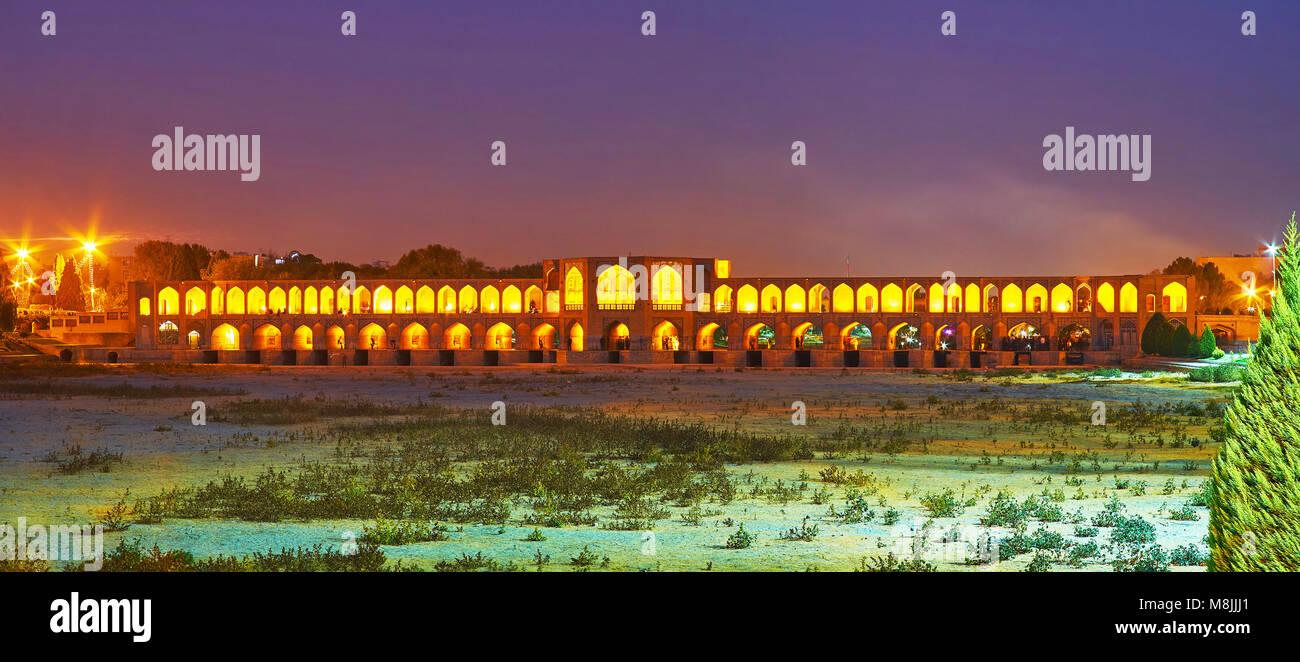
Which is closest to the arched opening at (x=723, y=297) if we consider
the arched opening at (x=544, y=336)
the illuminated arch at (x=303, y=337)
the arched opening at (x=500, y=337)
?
the arched opening at (x=544, y=336)

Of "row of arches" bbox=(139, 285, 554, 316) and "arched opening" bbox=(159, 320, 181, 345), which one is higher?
"row of arches" bbox=(139, 285, 554, 316)

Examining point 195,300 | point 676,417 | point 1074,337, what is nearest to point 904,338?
point 1074,337

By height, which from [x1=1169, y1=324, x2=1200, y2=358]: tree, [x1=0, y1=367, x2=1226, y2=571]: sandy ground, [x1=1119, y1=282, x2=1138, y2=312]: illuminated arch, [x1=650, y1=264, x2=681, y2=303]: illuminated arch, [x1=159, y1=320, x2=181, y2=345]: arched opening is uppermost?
[x1=650, y1=264, x2=681, y2=303]: illuminated arch

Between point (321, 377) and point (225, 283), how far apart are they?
27.7 metres

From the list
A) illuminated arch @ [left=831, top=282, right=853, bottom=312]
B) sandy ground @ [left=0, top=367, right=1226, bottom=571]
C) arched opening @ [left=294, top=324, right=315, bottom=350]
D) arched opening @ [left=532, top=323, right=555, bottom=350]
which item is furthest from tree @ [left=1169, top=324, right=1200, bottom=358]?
arched opening @ [left=294, top=324, right=315, bottom=350]

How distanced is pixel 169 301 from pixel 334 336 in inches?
390

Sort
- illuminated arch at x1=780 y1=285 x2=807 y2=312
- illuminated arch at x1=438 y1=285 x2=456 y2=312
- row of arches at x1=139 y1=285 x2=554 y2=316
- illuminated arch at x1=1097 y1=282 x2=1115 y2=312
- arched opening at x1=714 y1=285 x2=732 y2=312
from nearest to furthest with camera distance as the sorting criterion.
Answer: illuminated arch at x1=1097 y1=282 x2=1115 y2=312 → illuminated arch at x1=780 y1=285 x2=807 y2=312 → arched opening at x1=714 y1=285 x2=732 y2=312 → row of arches at x1=139 y1=285 x2=554 y2=316 → illuminated arch at x1=438 y1=285 x2=456 y2=312

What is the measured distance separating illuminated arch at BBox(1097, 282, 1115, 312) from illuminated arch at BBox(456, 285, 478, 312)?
30.3 metres

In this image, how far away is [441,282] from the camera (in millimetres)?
53750

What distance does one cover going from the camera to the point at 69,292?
72.8m

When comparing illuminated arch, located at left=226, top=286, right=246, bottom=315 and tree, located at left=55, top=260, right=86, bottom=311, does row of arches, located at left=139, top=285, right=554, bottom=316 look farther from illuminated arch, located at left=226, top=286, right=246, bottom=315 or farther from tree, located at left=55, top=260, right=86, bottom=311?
tree, located at left=55, top=260, right=86, bottom=311

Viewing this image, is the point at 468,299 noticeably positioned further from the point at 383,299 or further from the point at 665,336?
the point at 665,336

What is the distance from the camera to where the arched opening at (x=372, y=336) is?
52.8 m

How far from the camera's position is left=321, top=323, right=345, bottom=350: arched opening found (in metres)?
53.7
